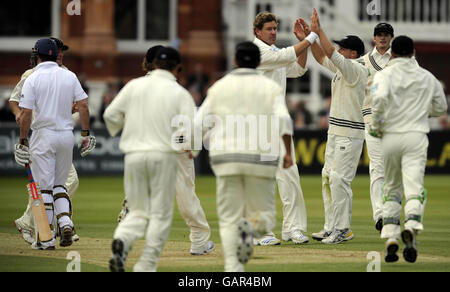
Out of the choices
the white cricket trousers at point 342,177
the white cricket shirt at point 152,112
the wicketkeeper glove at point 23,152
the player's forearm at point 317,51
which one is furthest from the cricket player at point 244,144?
the white cricket trousers at point 342,177

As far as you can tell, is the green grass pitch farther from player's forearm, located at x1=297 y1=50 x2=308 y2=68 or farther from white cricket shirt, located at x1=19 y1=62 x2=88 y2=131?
player's forearm, located at x1=297 y1=50 x2=308 y2=68

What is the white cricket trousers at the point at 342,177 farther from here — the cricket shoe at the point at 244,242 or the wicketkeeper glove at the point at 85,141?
Answer: the cricket shoe at the point at 244,242

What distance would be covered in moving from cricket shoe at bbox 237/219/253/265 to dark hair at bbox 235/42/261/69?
1.50 m

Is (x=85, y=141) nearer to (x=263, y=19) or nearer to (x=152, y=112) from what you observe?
(x=263, y=19)

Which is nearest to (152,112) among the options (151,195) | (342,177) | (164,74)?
(164,74)

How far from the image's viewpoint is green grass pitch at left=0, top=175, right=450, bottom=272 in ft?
35.2

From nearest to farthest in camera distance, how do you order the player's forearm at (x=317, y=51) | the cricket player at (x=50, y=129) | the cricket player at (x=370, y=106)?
1. the cricket player at (x=50, y=129)
2. the player's forearm at (x=317, y=51)
3. the cricket player at (x=370, y=106)

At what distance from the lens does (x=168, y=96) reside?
9828 millimetres

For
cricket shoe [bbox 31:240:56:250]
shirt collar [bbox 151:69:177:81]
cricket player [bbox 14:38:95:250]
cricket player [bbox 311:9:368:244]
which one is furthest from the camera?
cricket player [bbox 311:9:368:244]

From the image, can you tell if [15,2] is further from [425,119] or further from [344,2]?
[425,119]

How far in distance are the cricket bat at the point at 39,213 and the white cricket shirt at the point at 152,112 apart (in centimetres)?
244

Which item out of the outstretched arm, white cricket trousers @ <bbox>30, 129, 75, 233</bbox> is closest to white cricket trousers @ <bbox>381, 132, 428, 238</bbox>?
the outstretched arm

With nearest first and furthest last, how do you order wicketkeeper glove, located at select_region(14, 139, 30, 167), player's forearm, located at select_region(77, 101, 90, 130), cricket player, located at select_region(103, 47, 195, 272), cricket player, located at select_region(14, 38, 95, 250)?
cricket player, located at select_region(103, 47, 195, 272) → cricket player, located at select_region(14, 38, 95, 250) → wicketkeeper glove, located at select_region(14, 139, 30, 167) → player's forearm, located at select_region(77, 101, 90, 130)

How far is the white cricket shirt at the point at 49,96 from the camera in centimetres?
1224
